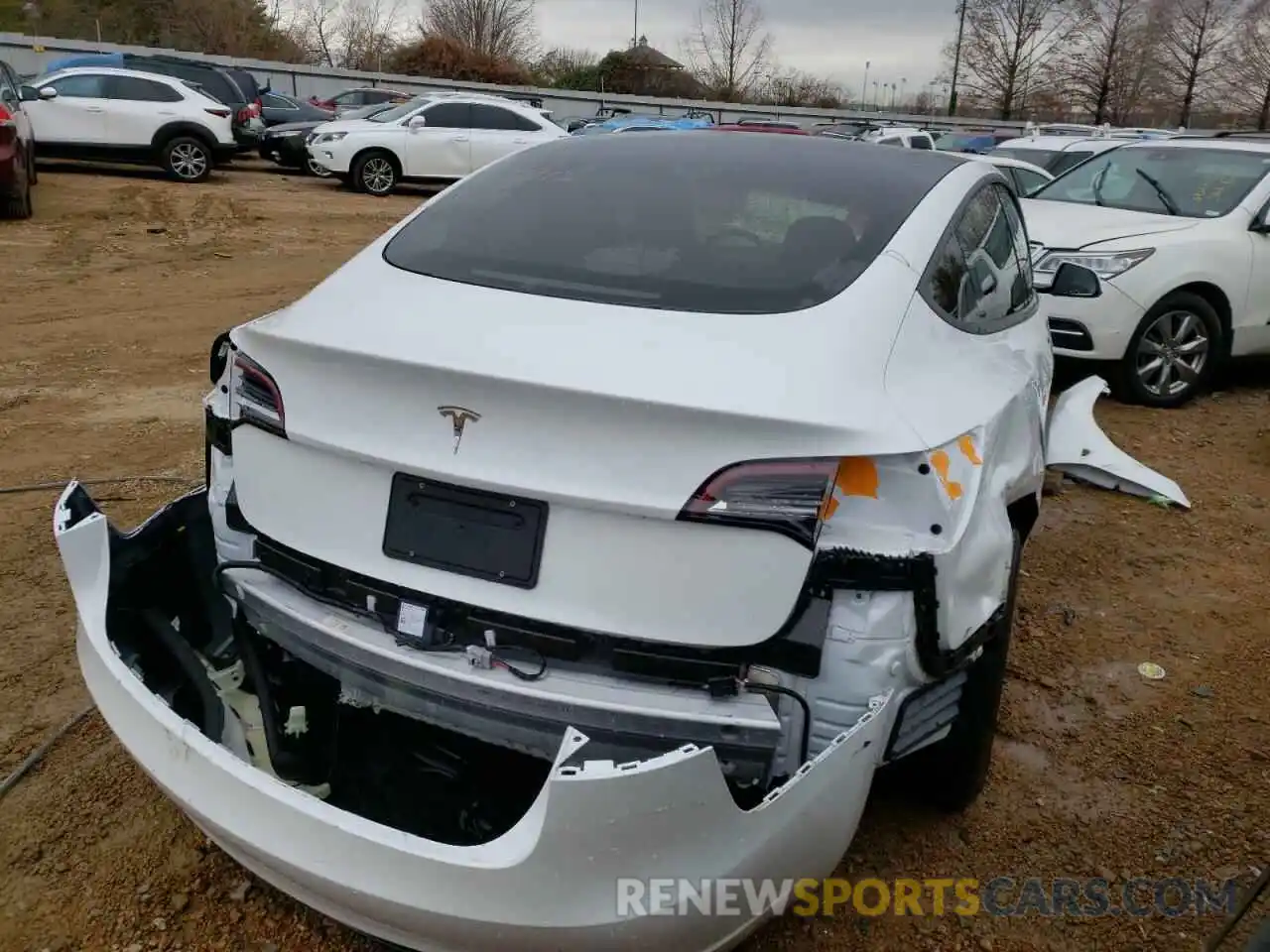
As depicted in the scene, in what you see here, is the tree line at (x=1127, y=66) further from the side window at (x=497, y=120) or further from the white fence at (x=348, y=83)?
the side window at (x=497, y=120)

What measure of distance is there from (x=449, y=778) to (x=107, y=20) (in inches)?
2410

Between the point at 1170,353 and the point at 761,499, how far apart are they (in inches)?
227

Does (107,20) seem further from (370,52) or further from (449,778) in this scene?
(449,778)

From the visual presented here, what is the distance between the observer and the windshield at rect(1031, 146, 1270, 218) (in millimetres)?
6914

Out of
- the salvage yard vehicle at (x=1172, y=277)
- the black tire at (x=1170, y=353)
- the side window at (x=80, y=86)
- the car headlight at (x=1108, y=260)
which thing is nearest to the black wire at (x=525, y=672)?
the salvage yard vehicle at (x=1172, y=277)

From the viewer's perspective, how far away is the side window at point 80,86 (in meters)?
14.3

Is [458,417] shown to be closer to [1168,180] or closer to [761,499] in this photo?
[761,499]

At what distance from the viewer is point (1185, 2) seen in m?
41.2

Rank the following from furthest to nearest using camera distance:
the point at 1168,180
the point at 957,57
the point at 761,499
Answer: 1. the point at 957,57
2. the point at 1168,180
3. the point at 761,499

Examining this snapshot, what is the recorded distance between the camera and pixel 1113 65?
42844mm

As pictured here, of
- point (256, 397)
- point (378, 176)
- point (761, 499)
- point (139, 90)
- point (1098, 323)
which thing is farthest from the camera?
point (378, 176)

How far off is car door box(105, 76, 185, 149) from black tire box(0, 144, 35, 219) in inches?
130

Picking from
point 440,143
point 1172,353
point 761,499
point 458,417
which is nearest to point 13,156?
point 440,143

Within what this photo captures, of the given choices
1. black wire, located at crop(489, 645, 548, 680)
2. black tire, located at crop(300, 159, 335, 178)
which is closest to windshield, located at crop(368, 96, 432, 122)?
black tire, located at crop(300, 159, 335, 178)
